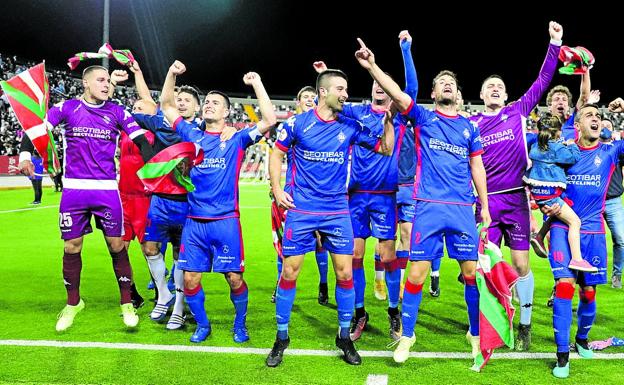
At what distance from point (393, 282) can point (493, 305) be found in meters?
1.21

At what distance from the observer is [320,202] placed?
444 cm

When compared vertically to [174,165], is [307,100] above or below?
above

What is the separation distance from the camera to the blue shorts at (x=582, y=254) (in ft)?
14.2

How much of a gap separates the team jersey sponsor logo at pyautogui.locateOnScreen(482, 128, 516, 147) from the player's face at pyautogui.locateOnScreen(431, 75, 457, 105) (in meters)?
0.84

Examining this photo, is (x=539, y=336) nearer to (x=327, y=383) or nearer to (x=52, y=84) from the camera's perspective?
(x=327, y=383)

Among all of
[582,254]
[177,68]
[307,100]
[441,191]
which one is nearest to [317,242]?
[307,100]

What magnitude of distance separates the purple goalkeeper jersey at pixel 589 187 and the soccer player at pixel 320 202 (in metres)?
1.62

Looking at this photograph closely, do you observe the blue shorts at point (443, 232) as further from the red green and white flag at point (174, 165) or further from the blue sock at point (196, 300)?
the red green and white flag at point (174, 165)

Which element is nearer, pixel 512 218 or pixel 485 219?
pixel 485 219

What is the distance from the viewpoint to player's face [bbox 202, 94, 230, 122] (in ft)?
16.5

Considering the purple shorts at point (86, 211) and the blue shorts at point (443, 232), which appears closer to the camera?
the blue shorts at point (443, 232)

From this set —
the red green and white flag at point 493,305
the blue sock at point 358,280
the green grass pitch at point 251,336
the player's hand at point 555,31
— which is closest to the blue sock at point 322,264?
the green grass pitch at point 251,336

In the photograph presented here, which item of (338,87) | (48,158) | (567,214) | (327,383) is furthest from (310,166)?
(48,158)

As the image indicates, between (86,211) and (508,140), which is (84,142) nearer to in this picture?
(86,211)
